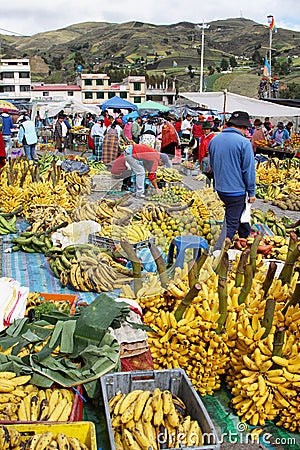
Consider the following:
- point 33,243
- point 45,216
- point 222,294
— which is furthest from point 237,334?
point 45,216

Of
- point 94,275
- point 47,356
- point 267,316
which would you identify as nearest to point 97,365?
point 47,356

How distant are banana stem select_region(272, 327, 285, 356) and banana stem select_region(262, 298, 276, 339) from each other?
0.12 metres

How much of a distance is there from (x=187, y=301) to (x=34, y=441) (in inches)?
51.5

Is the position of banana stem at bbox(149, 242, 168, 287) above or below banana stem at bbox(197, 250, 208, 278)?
below

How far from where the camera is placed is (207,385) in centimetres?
312

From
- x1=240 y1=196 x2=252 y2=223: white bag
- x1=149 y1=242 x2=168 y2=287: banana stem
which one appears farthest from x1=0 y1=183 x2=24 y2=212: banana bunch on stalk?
x1=149 y1=242 x2=168 y2=287: banana stem

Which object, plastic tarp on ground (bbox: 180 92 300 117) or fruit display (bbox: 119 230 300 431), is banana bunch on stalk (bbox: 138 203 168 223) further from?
plastic tarp on ground (bbox: 180 92 300 117)

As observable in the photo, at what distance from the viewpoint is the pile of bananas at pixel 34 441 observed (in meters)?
2.04

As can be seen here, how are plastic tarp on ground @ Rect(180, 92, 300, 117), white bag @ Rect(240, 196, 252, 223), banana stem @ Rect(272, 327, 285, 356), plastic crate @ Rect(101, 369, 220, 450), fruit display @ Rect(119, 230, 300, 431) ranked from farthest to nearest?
plastic tarp on ground @ Rect(180, 92, 300, 117), white bag @ Rect(240, 196, 252, 223), fruit display @ Rect(119, 230, 300, 431), banana stem @ Rect(272, 327, 285, 356), plastic crate @ Rect(101, 369, 220, 450)

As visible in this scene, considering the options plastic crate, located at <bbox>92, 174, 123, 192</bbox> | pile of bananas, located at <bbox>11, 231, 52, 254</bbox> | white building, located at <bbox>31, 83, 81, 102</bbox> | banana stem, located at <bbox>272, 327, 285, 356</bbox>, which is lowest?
pile of bananas, located at <bbox>11, 231, 52, 254</bbox>

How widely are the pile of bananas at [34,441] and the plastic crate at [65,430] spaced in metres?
0.03

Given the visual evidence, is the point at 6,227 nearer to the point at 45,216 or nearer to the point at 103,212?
the point at 45,216

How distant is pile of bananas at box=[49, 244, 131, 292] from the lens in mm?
4214

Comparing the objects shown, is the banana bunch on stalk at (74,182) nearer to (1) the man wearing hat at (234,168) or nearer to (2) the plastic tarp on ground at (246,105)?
(1) the man wearing hat at (234,168)
